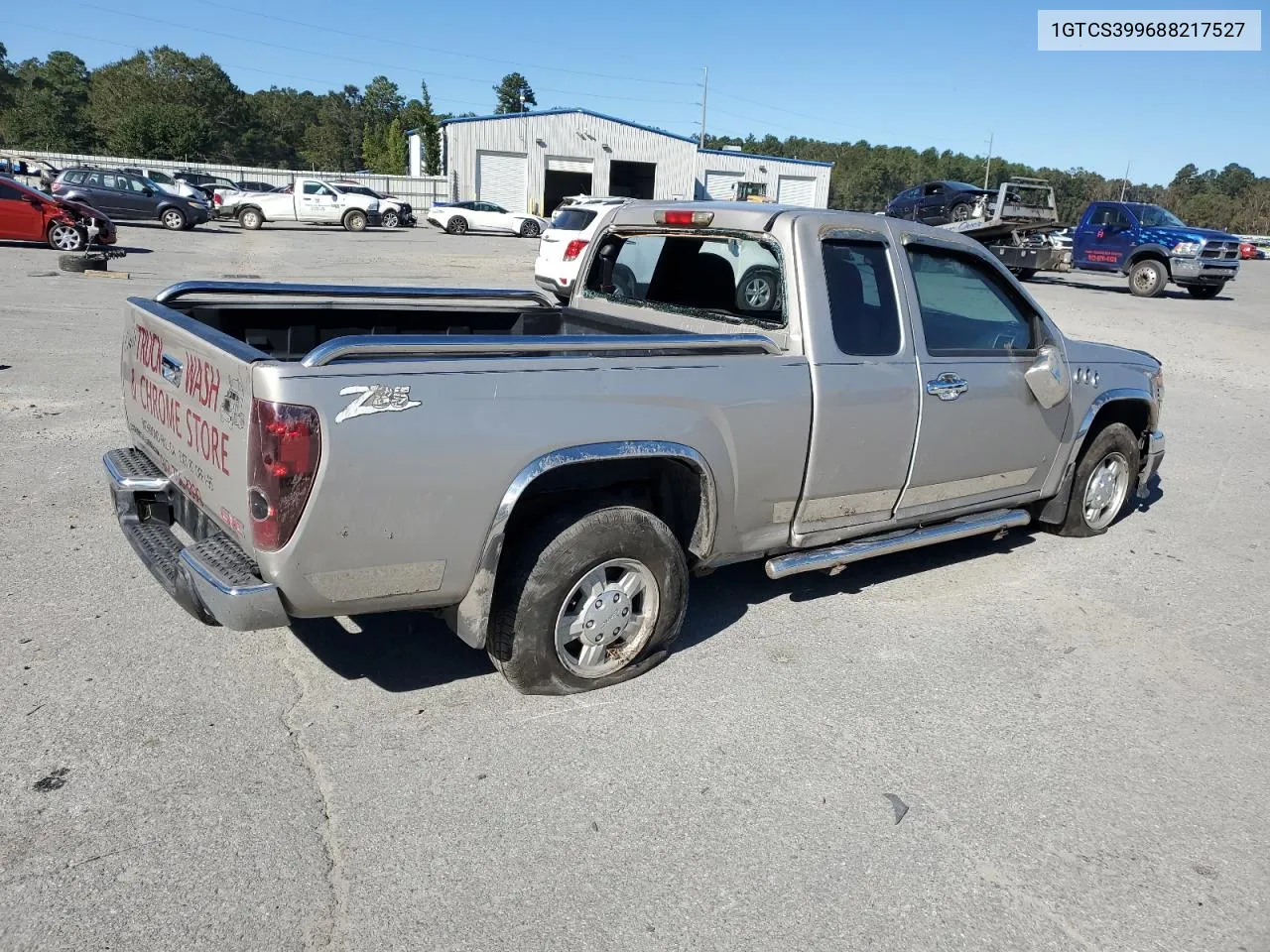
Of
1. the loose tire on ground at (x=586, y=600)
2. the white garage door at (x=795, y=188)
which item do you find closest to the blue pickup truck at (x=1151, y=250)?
the loose tire on ground at (x=586, y=600)

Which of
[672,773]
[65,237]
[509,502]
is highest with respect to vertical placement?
[65,237]

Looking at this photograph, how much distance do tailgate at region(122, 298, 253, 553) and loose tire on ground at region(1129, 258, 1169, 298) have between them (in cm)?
2450

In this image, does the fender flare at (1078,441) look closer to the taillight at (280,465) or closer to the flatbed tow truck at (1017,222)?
the taillight at (280,465)

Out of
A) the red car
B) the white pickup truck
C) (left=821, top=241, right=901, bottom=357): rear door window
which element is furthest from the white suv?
the white pickup truck

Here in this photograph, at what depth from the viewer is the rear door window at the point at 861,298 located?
4.32 m

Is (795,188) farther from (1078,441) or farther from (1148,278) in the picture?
(1078,441)

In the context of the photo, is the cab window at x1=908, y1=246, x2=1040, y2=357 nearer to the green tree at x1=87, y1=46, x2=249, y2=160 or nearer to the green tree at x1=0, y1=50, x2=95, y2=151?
the green tree at x1=87, y1=46, x2=249, y2=160

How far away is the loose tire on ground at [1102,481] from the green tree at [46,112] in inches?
2921

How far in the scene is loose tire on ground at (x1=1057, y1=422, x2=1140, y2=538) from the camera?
233 inches

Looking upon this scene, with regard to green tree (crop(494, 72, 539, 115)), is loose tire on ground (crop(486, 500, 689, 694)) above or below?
below

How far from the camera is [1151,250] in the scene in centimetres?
2322

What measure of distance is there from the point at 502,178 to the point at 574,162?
12.9 ft

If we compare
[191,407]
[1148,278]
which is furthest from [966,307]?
[1148,278]

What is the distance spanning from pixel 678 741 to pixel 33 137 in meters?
78.8
